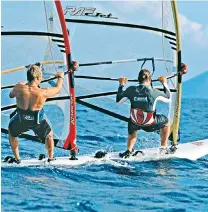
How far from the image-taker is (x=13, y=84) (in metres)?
7.50

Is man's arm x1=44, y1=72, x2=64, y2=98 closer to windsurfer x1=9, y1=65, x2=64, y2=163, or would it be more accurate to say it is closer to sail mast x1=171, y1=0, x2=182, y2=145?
windsurfer x1=9, y1=65, x2=64, y2=163

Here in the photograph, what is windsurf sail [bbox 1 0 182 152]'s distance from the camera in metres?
7.47

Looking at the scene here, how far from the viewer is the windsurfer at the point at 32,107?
6980mm

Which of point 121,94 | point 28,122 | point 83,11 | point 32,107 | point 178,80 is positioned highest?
point 83,11

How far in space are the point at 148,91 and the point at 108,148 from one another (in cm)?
234

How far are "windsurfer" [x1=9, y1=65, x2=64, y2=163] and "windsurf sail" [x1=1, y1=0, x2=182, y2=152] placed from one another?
0.36 metres

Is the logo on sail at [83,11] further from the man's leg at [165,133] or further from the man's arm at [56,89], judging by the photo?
the man's leg at [165,133]

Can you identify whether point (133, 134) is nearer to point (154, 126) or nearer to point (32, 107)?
point (154, 126)

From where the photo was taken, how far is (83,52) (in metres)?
8.62

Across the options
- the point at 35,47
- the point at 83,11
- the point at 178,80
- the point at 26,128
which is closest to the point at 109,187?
the point at 26,128

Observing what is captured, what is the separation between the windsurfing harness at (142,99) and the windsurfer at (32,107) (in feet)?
3.37

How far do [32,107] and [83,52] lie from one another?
5.91 feet

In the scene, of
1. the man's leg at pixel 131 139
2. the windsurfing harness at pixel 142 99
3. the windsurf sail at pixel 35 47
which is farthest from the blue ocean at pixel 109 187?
the windsurf sail at pixel 35 47

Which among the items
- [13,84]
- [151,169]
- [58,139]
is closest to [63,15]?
[13,84]
